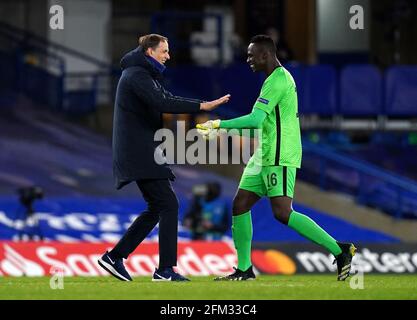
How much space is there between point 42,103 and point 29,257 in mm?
6686

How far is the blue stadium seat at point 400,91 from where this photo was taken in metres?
22.9

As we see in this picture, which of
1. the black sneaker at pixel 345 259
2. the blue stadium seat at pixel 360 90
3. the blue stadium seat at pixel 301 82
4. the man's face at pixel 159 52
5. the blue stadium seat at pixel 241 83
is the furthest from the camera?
the blue stadium seat at pixel 360 90

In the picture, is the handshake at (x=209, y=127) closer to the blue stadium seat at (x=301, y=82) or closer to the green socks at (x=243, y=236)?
the green socks at (x=243, y=236)

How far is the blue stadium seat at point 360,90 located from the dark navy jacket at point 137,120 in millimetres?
11490

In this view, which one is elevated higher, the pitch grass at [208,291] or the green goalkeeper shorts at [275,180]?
the green goalkeeper shorts at [275,180]

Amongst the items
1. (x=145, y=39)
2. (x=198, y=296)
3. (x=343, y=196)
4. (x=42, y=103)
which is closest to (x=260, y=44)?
(x=145, y=39)

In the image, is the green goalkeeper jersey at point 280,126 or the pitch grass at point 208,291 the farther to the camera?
the green goalkeeper jersey at point 280,126

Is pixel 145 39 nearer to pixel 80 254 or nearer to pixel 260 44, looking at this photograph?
pixel 260 44

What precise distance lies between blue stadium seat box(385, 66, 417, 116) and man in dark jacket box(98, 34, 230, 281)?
11639 millimetres

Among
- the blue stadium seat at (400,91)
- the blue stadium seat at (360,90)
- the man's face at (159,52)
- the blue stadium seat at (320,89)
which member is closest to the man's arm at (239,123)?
the man's face at (159,52)

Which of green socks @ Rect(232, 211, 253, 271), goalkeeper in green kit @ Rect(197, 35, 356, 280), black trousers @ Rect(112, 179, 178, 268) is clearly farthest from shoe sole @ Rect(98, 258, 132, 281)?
goalkeeper in green kit @ Rect(197, 35, 356, 280)

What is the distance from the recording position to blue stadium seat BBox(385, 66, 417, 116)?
2292 centimetres

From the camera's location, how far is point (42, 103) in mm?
24141

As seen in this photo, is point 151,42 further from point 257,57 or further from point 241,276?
point 241,276
